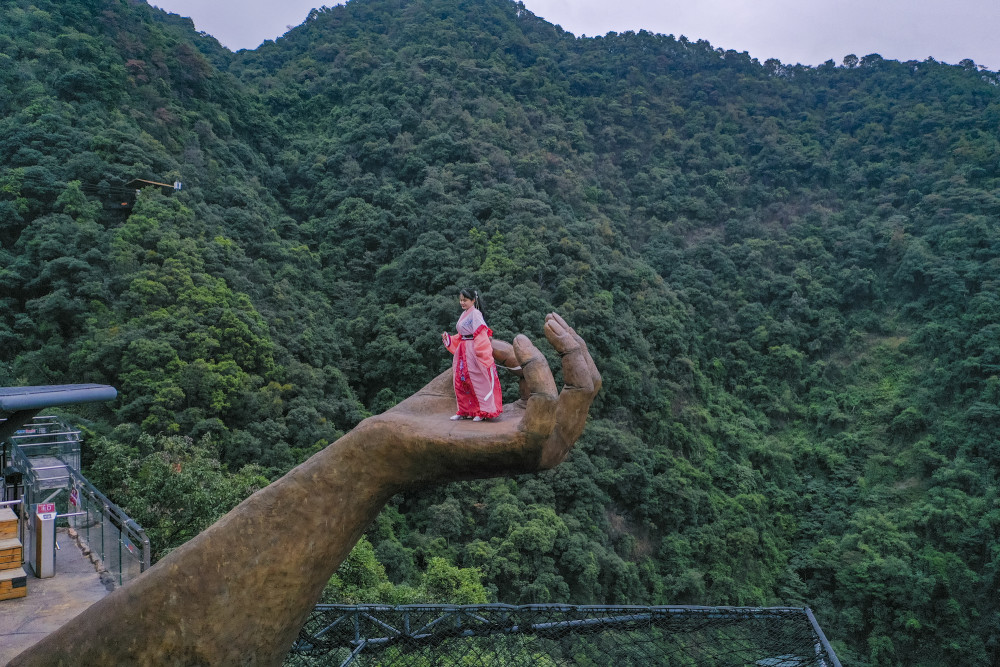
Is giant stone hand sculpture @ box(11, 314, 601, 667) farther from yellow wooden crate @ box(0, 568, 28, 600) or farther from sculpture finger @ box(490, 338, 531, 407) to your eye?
yellow wooden crate @ box(0, 568, 28, 600)

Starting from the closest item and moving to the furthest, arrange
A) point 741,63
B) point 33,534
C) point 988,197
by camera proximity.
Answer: point 33,534 → point 988,197 → point 741,63

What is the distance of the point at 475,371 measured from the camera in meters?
4.14

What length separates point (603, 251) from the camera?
35.8 meters

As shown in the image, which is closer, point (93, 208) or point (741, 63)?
point (93, 208)

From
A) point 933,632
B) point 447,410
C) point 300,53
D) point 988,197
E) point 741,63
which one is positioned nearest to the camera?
point 447,410

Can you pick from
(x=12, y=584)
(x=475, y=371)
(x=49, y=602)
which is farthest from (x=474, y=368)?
(x=12, y=584)

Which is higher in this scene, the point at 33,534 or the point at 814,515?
the point at 33,534

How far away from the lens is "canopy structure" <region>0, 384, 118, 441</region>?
5957 mm

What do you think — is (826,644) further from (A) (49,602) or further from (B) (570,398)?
(A) (49,602)

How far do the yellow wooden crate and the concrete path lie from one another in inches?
2.3

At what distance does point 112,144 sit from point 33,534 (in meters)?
25.5

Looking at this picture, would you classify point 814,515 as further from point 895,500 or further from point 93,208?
point 93,208

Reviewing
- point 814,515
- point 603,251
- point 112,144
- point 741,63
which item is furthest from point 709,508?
point 741,63

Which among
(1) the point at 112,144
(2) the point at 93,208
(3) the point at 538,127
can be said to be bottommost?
(2) the point at 93,208
